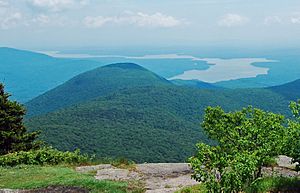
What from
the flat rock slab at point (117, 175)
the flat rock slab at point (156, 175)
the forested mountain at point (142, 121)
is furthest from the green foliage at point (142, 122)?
the flat rock slab at point (117, 175)

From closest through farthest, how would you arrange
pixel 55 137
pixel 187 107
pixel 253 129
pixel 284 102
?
pixel 253 129 → pixel 55 137 → pixel 187 107 → pixel 284 102

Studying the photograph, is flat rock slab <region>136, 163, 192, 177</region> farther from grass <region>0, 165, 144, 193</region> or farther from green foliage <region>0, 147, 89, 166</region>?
green foliage <region>0, 147, 89, 166</region>

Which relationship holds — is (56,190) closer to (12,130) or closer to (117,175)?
(117,175)

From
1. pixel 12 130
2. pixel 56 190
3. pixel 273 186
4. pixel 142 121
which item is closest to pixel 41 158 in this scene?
pixel 56 190

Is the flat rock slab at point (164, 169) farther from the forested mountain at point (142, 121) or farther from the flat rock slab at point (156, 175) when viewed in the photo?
the forested mountain at point (142, 121)

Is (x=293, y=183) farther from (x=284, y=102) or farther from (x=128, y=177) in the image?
(x=284, y=102)

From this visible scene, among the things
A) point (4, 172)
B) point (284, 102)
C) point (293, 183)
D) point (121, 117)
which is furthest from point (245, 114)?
point (284, 102)

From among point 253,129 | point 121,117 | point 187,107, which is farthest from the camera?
point 187,107
